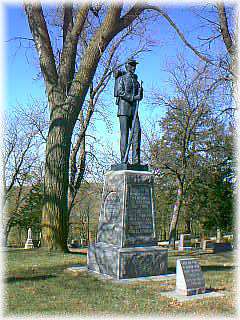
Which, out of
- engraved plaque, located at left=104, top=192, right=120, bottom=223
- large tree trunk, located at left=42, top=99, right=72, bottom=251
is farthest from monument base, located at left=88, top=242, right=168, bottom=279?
large tree trunk, located at left=42, top=99, right=72, bottom=251

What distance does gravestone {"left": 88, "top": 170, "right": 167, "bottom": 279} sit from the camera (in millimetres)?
7570

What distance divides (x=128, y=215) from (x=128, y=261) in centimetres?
92

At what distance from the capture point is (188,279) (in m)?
6.32

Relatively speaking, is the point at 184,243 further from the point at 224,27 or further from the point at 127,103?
the point at 127,103

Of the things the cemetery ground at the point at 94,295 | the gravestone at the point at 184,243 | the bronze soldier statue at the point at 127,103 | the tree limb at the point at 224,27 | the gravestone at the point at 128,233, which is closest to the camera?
the cemetery ground at the point at 94,295

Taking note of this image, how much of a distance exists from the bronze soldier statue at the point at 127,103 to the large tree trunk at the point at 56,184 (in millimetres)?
3780

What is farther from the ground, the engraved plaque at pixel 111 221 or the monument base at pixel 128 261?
the engraved plaque at pixel 111 221

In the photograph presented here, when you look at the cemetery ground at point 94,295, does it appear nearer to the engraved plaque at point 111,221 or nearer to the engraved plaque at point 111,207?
the engraved plaque at point 111,221

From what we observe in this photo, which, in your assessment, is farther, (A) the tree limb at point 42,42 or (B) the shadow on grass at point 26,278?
(A) the tree limb at point 42,42

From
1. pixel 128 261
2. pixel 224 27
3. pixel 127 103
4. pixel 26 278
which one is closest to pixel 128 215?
pixel 128 261

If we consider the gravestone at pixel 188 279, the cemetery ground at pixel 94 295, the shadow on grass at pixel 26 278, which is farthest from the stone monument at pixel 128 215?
the gravestone at pixel 188 279

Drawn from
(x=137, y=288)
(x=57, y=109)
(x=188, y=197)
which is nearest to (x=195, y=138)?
(x=188, y=197)

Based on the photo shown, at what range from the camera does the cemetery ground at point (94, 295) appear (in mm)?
5395

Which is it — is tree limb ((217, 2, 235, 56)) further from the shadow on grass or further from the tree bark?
the shadow on grass
